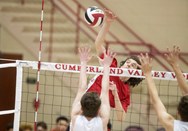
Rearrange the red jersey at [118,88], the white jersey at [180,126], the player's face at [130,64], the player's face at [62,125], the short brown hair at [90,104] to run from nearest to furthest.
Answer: the white jersey at [180,126] < the short brown hair at [90,104] < the red jersey at [118,88] < the player's face at [130,64] < the player's face at [62,125]

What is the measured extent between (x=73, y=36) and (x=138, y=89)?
73.9 inches

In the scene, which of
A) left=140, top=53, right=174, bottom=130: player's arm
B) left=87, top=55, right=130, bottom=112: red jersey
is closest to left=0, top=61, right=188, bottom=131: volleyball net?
left=87, top=55, right=130, bottom=112: red jersey

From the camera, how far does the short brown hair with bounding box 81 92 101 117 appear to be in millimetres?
4102

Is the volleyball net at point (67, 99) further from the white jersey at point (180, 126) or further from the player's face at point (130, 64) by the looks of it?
the white jersey at point (180, 126)

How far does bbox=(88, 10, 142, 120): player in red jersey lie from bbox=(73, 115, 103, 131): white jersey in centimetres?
103

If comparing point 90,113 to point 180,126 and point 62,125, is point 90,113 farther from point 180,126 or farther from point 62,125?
point 62,125

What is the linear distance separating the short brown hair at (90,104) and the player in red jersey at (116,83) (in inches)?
39.5

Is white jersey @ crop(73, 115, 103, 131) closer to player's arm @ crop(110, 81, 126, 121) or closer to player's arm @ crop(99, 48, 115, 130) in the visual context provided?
player's arm @ crop(99, 48, 115, 130)

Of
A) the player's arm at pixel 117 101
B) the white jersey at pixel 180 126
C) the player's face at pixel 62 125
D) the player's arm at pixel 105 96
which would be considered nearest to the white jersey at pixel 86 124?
the player's arm at pixel 105 96

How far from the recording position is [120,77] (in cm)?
551

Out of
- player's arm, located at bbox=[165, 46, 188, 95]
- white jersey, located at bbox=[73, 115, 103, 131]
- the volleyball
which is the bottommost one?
white jersey, located at bbox=[73, 115, 103, 131]

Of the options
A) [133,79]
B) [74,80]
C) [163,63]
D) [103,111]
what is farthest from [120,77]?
[163,63]

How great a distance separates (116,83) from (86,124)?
4.79 ft

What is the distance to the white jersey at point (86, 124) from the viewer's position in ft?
13.5
